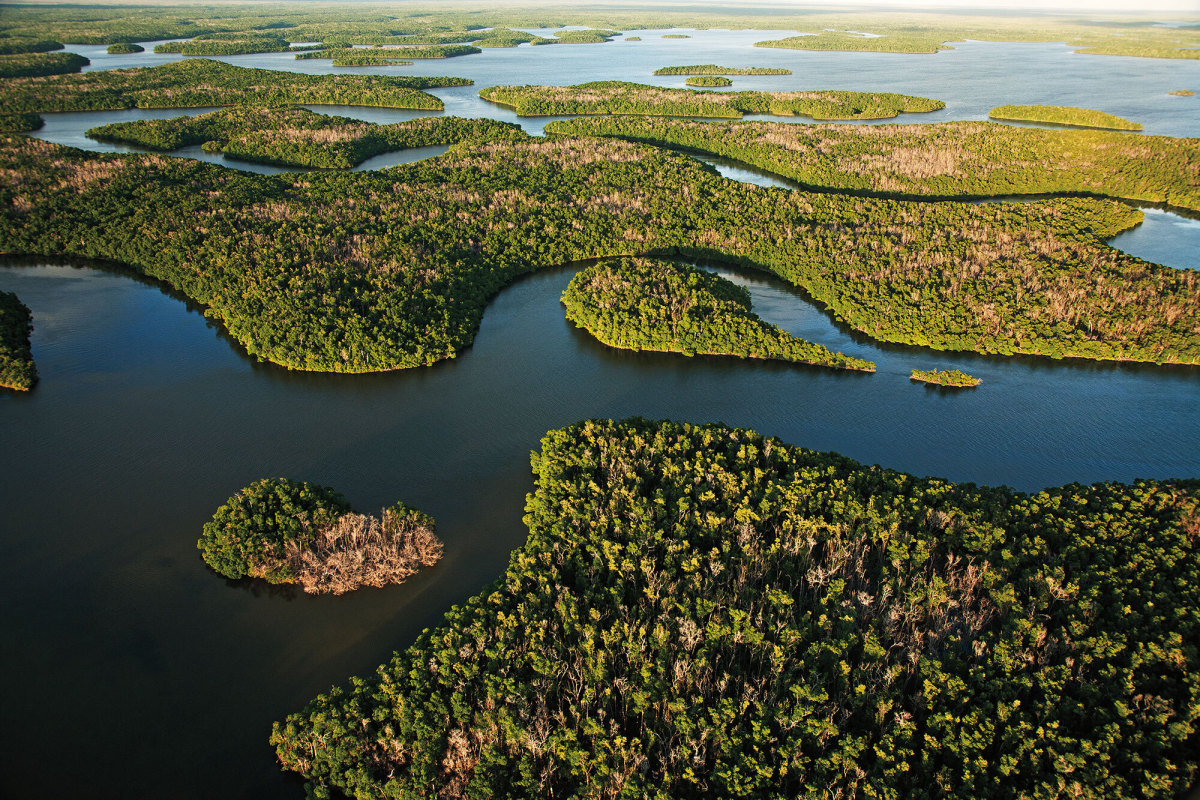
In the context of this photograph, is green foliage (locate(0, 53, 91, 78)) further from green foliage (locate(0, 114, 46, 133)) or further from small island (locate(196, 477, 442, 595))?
small island (locate(196, 477, 442, 595))

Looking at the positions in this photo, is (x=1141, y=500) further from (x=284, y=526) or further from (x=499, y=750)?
(x=284, y=526)

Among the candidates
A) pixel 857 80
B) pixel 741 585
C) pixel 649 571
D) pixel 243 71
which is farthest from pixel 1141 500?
pixel 243 71

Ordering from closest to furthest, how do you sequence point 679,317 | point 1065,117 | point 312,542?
point 312,542
point 679,317
point 1065,117

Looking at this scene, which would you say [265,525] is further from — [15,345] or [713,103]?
[713,103]

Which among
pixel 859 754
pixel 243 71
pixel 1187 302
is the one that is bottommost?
pixel 859 754

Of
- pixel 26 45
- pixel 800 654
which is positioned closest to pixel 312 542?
pixel 800 654

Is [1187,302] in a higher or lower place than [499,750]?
higher

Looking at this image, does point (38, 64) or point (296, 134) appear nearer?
point (296, 134)

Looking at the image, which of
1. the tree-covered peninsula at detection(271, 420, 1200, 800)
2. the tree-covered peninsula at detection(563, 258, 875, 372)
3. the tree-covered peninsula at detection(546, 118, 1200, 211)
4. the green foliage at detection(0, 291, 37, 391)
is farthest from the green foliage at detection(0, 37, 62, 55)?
the tree-covered peninsula at detection(271, 420, 1200, 800)
